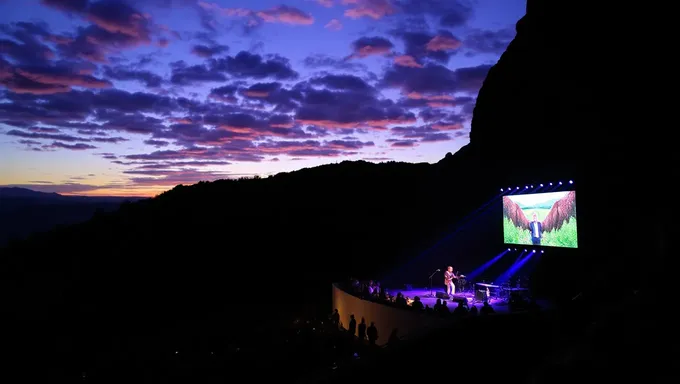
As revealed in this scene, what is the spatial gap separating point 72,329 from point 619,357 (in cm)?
2623

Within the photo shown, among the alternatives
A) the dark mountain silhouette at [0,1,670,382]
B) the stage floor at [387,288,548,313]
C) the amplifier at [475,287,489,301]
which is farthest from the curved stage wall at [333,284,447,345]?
the dark mountain silhouette at [0,1,670,382]

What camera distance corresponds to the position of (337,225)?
98.1ft

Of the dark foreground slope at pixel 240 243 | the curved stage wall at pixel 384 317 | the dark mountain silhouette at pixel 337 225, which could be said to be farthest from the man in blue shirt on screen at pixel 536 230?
the dark foreground slope at pixel 240 243

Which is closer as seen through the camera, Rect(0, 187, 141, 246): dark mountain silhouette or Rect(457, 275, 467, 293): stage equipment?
Rect(457, 275, 467, 293): stage equipment

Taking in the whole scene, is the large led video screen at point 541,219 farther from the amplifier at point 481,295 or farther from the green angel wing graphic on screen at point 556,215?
the amplifier at point 481,295

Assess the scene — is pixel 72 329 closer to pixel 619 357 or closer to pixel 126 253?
pixel 126 253

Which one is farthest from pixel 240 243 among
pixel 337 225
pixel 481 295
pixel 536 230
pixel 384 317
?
pixel 536 230

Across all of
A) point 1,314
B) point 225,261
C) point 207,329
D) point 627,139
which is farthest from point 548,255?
point 1,314

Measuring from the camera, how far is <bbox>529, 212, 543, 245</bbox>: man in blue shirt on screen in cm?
1522

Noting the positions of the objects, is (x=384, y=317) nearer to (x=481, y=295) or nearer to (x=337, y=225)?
(x=481, y=295)

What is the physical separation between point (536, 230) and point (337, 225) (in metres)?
15.9

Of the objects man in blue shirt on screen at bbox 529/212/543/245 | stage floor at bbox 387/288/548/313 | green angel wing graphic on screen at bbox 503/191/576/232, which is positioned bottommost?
stage floor at bbox 387/288/548/313

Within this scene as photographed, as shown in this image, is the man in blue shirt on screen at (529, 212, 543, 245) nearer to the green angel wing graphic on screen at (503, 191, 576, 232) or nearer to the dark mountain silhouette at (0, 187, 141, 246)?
the green angel wing graphic on screen at (503, 191, 576, 232)

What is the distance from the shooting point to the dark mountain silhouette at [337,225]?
43.6 feet
